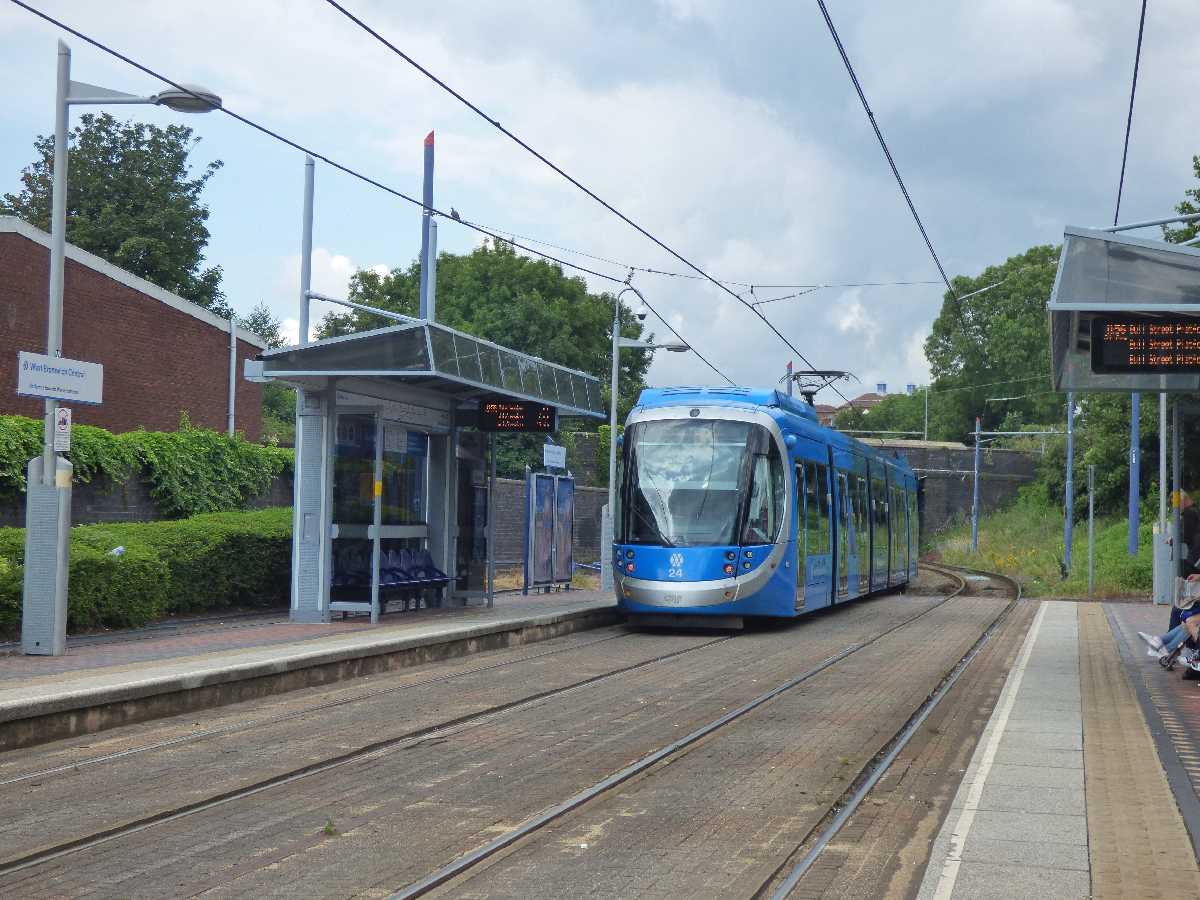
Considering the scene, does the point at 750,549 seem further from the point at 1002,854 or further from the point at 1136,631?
the point at 1002,854

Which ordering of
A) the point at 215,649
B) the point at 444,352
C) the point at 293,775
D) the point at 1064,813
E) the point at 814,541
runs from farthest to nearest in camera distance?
the point at 814,541, the point at 444,352, the point at 215,649, the point at 293,775, the point at 1064,813

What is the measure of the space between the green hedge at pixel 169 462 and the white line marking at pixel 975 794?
14674 millimetres

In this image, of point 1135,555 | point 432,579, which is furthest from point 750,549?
point 1135,555

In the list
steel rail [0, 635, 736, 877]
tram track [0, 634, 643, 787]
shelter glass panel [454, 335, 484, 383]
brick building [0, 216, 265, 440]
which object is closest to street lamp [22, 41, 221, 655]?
tram track [0, 634, 643, 787]

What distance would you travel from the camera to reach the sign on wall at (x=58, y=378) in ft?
46.8

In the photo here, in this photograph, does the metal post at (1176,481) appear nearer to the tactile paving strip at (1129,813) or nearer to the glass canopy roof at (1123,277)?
the glass canopy roof at (1123,277)

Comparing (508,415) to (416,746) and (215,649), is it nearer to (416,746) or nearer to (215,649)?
(215,649)

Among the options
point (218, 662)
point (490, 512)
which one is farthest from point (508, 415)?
point (218, 662)

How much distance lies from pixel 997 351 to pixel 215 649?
82.8 m

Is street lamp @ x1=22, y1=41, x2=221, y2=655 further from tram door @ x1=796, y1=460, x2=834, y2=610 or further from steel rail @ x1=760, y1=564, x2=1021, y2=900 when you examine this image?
tram door @ x1=796, y1=460, x2=834, y2=610

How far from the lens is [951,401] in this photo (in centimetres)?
9881

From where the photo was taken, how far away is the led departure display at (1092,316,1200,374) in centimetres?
1489

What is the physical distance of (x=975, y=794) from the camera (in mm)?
8531

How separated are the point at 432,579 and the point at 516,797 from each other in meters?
13.4
